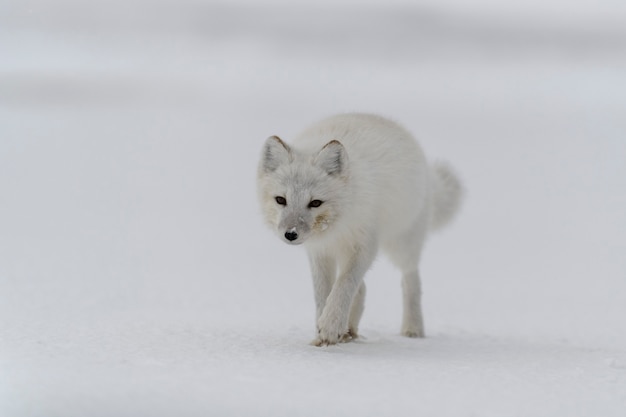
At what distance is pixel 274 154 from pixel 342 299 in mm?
675

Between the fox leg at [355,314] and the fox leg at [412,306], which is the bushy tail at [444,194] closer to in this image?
the fox leg at [412,306]

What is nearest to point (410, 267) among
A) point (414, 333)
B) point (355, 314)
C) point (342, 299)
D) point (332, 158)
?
point (414, 333)

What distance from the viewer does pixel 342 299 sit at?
366 cm

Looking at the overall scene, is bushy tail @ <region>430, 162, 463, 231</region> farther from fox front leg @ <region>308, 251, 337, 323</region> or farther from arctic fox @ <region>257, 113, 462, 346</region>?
fox front leg @ <region>308, 251, 337, 323</region>

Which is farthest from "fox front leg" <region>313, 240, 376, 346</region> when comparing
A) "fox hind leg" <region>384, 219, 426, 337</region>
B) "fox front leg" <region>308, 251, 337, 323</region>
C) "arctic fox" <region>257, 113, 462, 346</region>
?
"fox hind leg" <region>384, 219, 426, 337</region>

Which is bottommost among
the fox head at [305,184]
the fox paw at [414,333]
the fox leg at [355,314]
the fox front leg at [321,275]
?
the fox paw at [414,333]

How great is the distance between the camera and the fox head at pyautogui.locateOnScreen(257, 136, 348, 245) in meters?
3.51

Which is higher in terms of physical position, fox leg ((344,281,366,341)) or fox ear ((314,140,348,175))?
fox ear ((314,140,348,175))

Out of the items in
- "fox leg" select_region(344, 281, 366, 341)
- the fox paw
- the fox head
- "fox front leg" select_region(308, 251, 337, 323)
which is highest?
the fox head

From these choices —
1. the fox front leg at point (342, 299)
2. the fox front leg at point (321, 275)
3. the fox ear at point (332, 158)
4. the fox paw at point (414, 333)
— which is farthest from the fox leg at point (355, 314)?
the fox ear at point (332, 158)

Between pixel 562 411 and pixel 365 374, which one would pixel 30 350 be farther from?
pixel 562 411

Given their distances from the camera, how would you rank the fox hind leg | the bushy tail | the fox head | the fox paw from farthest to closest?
the bushy tail
the fox paw
the fox hind leg
the fox head

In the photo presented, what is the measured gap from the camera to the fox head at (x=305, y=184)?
3508 mm

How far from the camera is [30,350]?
3014 millimetres
